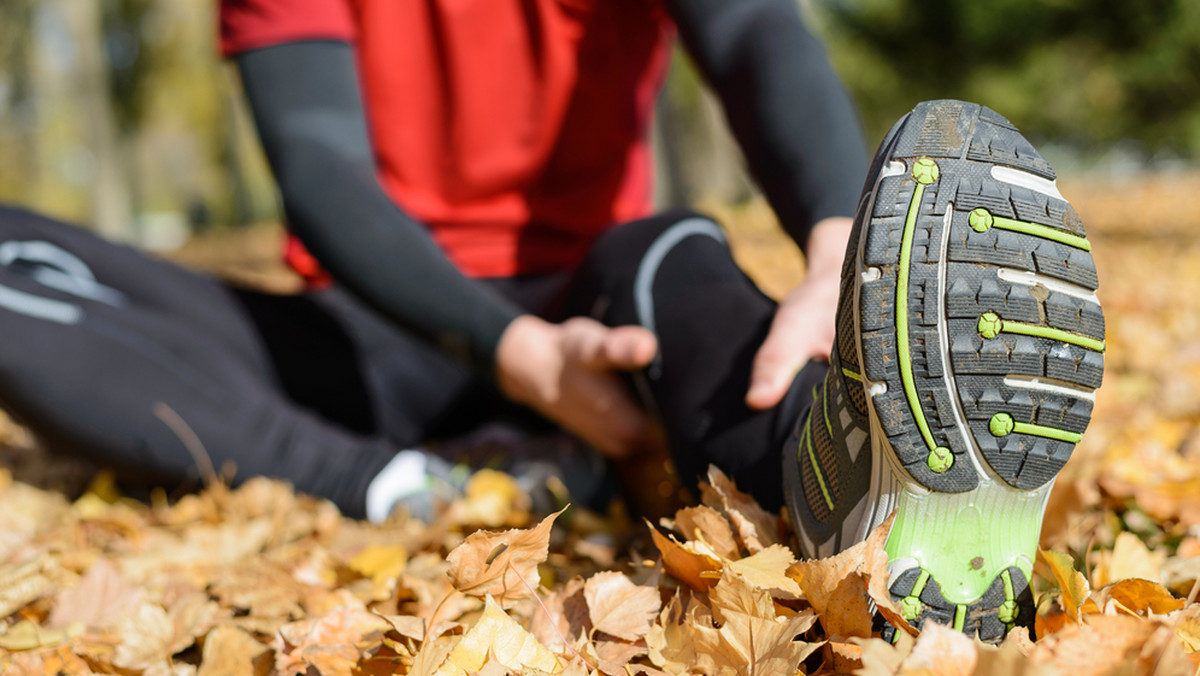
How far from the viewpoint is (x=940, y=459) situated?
63cm

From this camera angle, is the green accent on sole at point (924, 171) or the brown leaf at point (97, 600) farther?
the brown leaf at point (97, 600)

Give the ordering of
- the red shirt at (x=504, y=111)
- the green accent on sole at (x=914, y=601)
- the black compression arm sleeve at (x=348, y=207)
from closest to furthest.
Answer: the green accent on sole at (x=914, y=601), the black compression arm sleeve at (x=348, y=207), the red shirt at (x=504, y=111)

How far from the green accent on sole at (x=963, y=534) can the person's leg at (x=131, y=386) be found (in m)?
0.93

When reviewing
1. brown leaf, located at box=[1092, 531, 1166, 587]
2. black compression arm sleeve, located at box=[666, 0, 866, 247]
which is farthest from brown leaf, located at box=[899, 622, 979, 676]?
black compression arm sleeve, located at box=[666, 0, 866, 247]

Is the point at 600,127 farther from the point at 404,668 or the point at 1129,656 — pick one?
the point at 1129,656

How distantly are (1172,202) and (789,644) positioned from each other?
9.66 metres

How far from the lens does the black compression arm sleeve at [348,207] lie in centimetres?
122

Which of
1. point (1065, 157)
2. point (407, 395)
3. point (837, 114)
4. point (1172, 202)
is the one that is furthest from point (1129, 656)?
point (1065, 157)

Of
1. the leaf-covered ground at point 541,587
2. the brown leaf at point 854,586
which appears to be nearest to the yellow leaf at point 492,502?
the leaf-covered ground at point 541,587

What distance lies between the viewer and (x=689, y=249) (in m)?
1.07

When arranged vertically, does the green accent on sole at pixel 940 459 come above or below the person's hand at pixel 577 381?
above

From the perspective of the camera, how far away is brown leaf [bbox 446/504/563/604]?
0.68 meters

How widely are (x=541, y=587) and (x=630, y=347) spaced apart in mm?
305

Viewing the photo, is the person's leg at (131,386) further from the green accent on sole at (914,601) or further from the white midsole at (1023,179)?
the white midsole at (1023,179)
